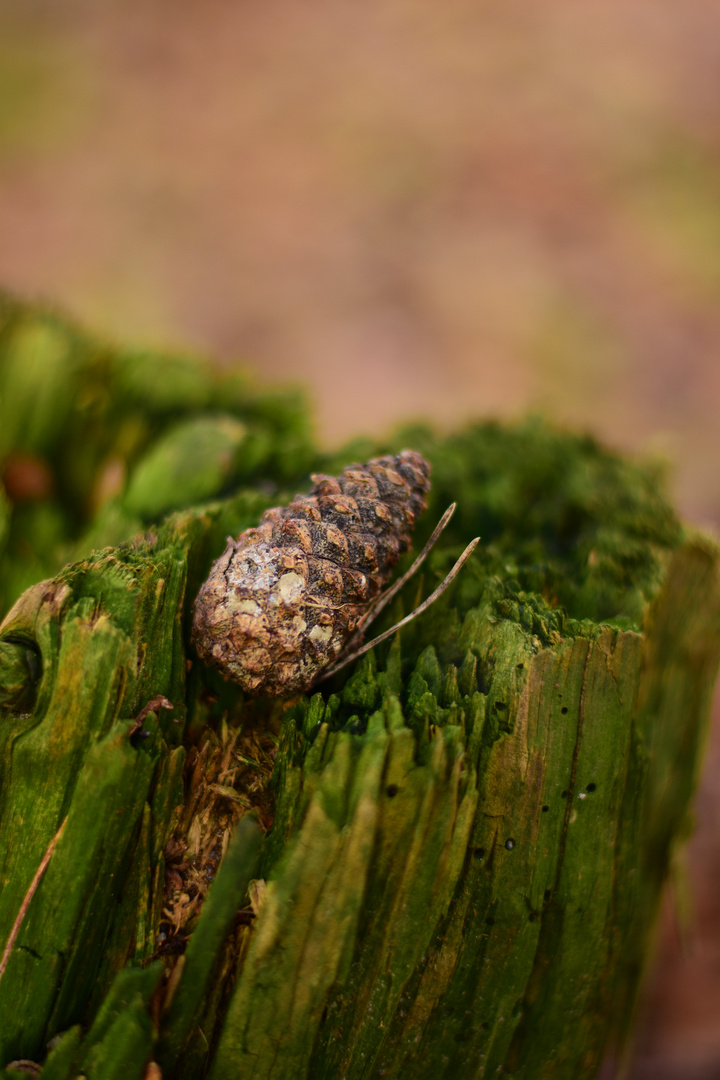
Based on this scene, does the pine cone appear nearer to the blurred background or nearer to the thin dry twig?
the thin dry twig

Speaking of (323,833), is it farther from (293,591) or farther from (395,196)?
(395,196)

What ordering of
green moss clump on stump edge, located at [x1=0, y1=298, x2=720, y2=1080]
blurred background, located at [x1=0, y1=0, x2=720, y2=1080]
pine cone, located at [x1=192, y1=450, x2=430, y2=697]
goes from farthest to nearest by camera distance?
1. blurred background, located at [x1=0, y1=0, x2=720, y2=1080]
2. pine cone, located at [x1=192, y1=450, x2=430, y2=697]
3. green moss clump on stump edge, located at [x1=0, y1=298, x2=720, y2=1080]

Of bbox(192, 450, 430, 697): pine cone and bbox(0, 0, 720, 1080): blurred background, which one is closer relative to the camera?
bbox(192, 450, 430, 697): pine cone

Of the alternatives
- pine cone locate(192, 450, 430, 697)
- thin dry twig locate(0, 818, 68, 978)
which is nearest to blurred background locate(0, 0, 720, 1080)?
pine cone locate(192, 450, 430, 697)

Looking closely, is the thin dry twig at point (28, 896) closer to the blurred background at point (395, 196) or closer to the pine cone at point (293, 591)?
the pine cone at point (293, 591)

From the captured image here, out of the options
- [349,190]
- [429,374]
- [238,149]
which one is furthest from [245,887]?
[238,149]

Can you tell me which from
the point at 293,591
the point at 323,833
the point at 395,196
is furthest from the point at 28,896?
the point at 395,196

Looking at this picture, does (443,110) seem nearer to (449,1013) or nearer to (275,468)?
(275,468)
